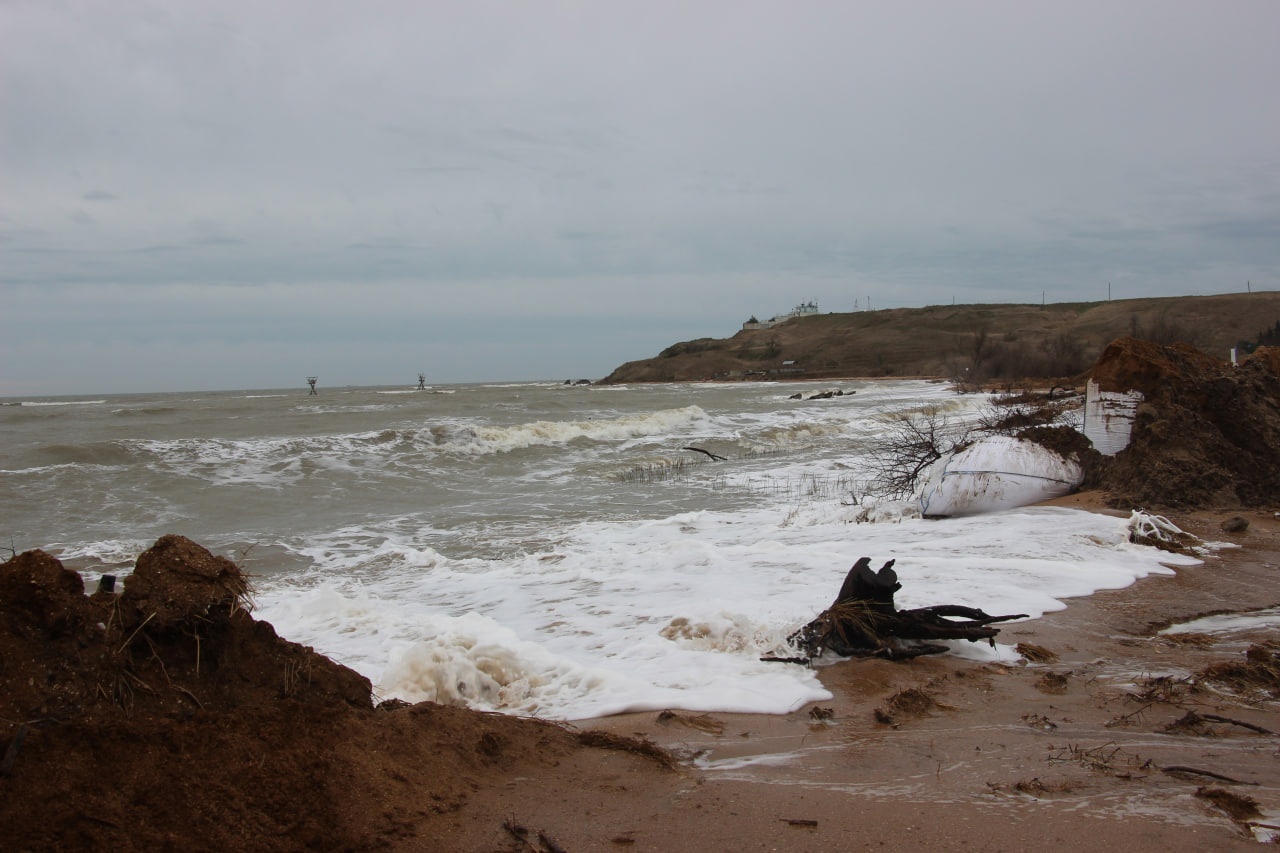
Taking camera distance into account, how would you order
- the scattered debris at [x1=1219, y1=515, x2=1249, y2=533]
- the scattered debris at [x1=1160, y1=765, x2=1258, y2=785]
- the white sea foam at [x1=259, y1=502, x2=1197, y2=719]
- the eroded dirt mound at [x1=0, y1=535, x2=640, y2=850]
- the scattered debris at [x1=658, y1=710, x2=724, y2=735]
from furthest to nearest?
the scattered debris at [x1=1219, y1=515, x2=1249, y2=533] → the white sea foam at [x1=259, y1=502, x2=1197, y2=719] → the scattered debris at [x1=658, y1=710, x2=724, y2=735] → the scattered debris at [x1=1160, y1=765, x2=1258, y2=785] → the eroded dirt mound at [x1=0, y1=535, x2=640, y2=850]

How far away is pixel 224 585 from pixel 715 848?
6.67 ft

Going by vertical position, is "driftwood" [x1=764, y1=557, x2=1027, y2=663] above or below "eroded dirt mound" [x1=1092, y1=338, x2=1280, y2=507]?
below

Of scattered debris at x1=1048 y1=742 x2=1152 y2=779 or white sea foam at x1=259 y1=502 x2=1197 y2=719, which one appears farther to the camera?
white sea foam at x1=259 y1=502 x2=1197 y2=719

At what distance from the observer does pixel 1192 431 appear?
29.7 ft

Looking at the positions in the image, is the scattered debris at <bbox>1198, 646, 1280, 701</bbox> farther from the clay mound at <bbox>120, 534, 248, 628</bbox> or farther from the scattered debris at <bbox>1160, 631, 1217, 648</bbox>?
the clay mound at <bbox>120, 534, 248, 628</bbox>

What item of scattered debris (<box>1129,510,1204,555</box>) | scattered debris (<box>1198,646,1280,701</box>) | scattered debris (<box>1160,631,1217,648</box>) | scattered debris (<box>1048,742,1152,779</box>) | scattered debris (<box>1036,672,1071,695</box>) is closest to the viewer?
scattered debris (<box>1048,742,1152,779</box>)

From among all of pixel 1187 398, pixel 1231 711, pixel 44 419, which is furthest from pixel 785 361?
pixel 1231 711

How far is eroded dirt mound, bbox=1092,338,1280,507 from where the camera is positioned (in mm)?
8695

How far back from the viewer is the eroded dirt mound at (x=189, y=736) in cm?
230

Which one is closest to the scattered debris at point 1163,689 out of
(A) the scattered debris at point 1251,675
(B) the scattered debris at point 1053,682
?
(A) the scattered debris at point 1251,675

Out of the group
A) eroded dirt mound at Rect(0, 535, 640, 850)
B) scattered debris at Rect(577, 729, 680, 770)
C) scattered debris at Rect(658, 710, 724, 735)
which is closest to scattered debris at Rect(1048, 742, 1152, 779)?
scattered debris at Rect(658, 710, 724, 735)

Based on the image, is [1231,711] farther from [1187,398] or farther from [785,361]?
[785,361]

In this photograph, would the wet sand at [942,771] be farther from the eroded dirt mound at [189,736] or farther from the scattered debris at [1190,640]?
the eroded dirt mound at [189,736]

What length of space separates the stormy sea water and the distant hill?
2172 inches
